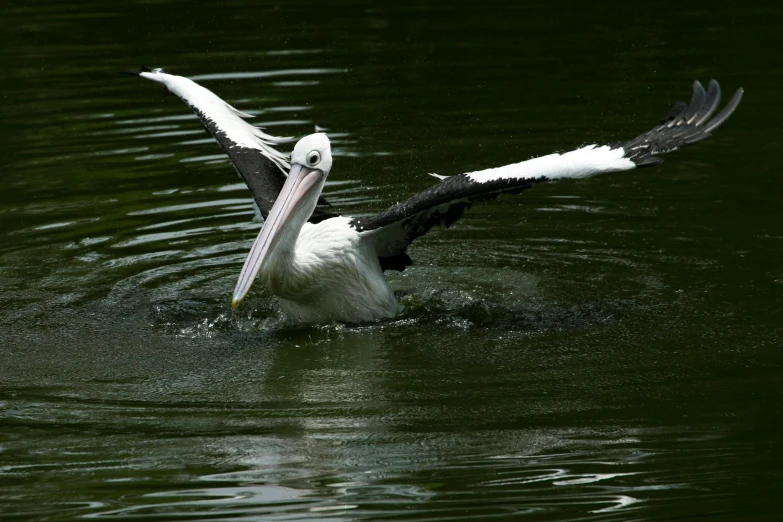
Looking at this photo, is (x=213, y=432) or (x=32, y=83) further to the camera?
(x=32, y=83)

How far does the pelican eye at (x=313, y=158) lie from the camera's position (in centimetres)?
781

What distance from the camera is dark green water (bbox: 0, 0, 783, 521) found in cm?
554

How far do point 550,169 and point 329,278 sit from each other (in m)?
1.53

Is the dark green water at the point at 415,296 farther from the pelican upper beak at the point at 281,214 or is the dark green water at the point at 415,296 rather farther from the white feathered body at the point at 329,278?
the pelican upper beak at the point at 281,214

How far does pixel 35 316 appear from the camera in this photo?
8.02 m

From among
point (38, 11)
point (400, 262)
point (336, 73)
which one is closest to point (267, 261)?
point (400, 262)

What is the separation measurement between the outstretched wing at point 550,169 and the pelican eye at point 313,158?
0.45 m

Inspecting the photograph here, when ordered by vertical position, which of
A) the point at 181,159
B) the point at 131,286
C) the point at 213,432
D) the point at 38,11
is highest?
the point at 38,11

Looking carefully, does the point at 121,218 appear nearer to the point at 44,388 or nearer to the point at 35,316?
the point at 35,316

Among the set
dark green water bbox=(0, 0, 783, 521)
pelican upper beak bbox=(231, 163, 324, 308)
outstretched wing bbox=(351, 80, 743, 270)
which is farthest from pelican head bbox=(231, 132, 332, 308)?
dark green water bbox=(0, 0, 783, 521)

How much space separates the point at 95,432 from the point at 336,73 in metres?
8.27

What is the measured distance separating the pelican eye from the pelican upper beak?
0.05 meters

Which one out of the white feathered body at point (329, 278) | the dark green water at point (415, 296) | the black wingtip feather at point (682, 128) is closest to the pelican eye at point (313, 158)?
the white feathered body at point (329, 278)

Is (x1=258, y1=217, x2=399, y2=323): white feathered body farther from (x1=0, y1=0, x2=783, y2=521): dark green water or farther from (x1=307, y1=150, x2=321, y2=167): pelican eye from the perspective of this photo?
(x1=307, y1=150, x2=321, y2=167): pelican eye
